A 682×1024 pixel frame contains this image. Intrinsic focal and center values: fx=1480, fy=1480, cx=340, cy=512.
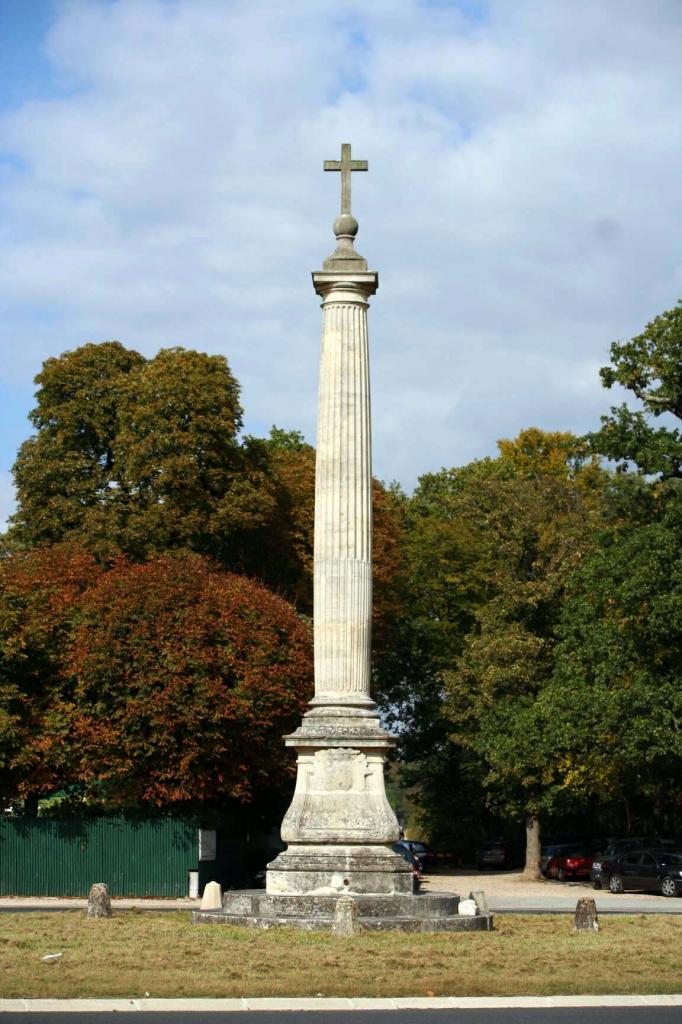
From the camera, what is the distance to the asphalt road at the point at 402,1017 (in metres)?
13.7

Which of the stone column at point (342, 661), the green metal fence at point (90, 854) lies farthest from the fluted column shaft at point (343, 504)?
the green metal fence at point (90, 854)

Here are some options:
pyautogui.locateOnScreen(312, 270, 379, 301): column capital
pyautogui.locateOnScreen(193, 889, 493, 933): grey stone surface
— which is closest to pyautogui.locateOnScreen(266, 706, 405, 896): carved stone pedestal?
pyautogui.locateOnScreen(193, 889, 493, 933): grey stone surface

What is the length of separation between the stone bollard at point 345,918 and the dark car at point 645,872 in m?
20.0

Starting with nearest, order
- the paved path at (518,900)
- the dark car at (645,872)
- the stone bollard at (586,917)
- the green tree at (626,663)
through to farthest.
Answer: the stone bollard at (586,917)
the paved path at (518,900)
the green tree at (626,663)
the dark car at (645,872)

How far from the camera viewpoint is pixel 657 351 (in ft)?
130

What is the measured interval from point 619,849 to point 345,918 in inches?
1044

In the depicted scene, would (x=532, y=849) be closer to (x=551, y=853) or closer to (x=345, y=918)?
(x=551, y=853)

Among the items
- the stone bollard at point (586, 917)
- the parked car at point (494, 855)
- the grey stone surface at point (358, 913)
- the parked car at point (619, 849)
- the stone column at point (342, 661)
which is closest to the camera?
the grey stone surface at point (358, 913)

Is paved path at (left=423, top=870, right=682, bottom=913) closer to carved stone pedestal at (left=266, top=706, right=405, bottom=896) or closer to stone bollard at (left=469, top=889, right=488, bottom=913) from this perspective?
stone bollard at (left=469, top=889, right=488, bottom=913)

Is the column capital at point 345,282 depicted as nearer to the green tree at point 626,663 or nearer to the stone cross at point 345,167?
the stone cross at point 345,167

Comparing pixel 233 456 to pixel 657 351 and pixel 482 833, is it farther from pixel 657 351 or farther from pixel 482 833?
pixel 482 833

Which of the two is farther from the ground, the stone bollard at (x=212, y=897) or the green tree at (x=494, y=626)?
the green tree at (x=494, y=626)

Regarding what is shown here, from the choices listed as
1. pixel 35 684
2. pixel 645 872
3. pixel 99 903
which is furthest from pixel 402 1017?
pixel 645 872

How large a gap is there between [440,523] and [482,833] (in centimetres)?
1523
